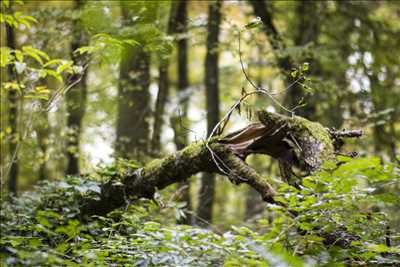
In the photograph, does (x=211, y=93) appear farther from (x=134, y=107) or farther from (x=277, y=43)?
(x=277, y=43)

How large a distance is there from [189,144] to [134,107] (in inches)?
149

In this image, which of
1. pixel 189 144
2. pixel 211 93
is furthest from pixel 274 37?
pixel 189 144

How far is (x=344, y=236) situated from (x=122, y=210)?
2603 mm

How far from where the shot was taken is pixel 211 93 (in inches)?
380

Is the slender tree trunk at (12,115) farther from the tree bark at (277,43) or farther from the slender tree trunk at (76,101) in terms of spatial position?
the tree bark at (277,43)

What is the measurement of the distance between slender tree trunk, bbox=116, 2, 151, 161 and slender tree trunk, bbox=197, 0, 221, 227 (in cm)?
125

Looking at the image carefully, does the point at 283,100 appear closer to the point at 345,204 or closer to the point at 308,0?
the point at 308,0

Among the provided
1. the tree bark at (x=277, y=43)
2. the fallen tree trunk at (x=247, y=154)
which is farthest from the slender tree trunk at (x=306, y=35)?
the fallen tree trunk at (x=247, y=154)

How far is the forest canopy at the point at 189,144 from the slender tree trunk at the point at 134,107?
0.03 metres

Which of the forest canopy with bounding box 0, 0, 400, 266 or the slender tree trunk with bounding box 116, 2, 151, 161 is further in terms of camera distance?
the slender tree trunk with bounding box 116, 2, 151, 161

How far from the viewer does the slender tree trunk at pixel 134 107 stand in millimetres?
8070

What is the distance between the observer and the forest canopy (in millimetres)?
3068

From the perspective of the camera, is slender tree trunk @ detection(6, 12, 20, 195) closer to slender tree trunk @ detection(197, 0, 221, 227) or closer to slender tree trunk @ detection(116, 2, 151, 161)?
slender tree trunk @ detection(116, 2, 151, 161)

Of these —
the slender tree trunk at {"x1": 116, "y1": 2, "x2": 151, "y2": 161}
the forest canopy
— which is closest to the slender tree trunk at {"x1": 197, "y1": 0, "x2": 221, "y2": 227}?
the forest canopy
